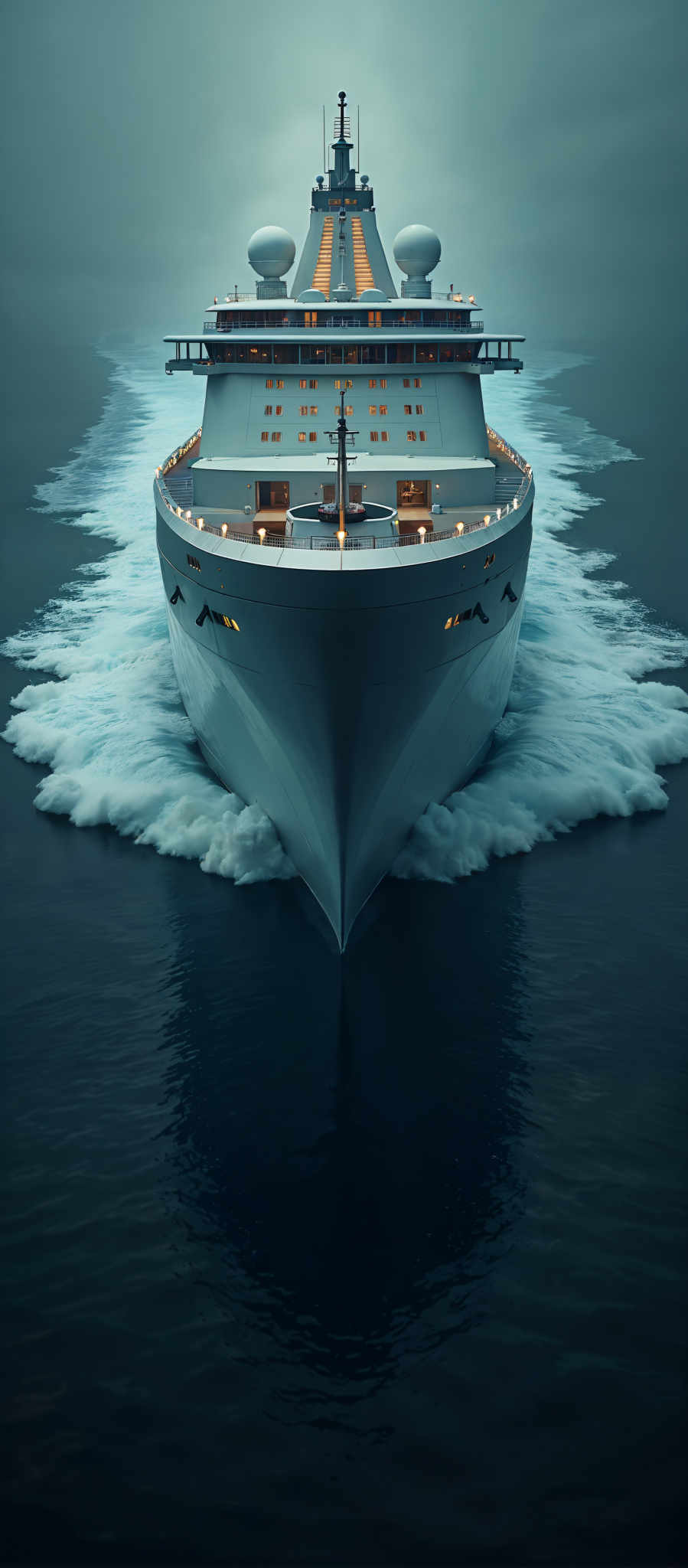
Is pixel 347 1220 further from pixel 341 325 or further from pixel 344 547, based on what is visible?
pixel 341 325

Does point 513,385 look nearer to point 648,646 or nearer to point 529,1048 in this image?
point 648,646

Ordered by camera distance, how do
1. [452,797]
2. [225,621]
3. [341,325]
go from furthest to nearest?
1. [341,325]
2. [452,797]
3. [225,621]

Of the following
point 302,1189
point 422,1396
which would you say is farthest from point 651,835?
point 422,1396

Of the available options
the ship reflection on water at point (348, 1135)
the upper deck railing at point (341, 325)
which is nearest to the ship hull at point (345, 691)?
the ship reflection on water at point (348, 1135)

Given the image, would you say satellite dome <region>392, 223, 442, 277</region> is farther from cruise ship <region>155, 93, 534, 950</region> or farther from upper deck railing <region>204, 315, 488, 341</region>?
upper deck railing <region>204, 315, 488, 341</region>

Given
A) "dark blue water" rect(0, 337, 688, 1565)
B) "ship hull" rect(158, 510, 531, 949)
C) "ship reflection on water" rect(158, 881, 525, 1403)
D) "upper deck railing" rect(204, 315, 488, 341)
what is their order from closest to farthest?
"dark blue water" rect(0, 337, 688, 1565)
"ship reflection on water" rect(158, 881, 525, 1403)
"ship hull" rect(158, 510, 531, 949)
"upper deck railing" rect(204, 315, 488, 341)

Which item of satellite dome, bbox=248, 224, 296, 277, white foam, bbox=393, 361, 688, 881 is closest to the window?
white foam, bbox=393, 361, 688, 881

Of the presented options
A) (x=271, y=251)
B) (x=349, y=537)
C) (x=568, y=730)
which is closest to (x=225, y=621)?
(x=349, y=537)
